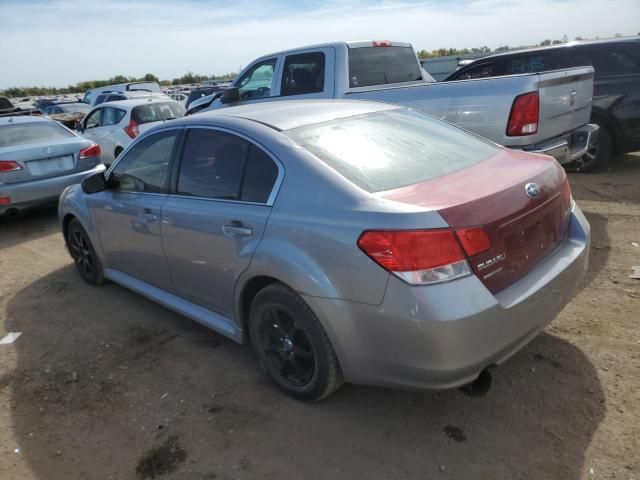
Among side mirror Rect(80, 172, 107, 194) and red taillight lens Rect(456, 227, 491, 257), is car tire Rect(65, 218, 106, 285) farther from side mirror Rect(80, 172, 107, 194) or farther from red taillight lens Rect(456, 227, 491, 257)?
red taillight lens Rect(456, 227, 491, 257)

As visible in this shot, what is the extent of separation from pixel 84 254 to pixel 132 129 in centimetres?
563

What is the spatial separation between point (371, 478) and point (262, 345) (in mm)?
1015

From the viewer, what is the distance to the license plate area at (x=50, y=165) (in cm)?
691

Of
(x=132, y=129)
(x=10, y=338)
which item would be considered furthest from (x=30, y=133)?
(x=10, y=338)

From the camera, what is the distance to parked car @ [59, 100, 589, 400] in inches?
88.7

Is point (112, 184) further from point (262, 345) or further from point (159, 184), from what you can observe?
point (262, 345)

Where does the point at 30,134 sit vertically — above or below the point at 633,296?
above

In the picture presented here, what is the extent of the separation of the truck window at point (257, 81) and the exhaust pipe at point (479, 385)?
18.9ft

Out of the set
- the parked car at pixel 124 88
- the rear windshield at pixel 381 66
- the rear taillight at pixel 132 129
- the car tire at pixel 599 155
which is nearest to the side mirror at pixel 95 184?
the rear windshield at pixel 381 66

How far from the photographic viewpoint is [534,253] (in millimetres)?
2625

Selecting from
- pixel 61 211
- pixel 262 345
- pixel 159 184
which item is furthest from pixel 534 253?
pixel 61 211

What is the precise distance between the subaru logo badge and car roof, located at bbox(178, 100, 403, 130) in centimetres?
120

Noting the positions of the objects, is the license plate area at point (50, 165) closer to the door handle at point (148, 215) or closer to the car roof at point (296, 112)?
the door handle at point (148, 215)

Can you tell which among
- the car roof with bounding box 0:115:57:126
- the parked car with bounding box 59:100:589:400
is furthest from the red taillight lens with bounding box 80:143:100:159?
the parked car with bounding box 59:100:589:400
